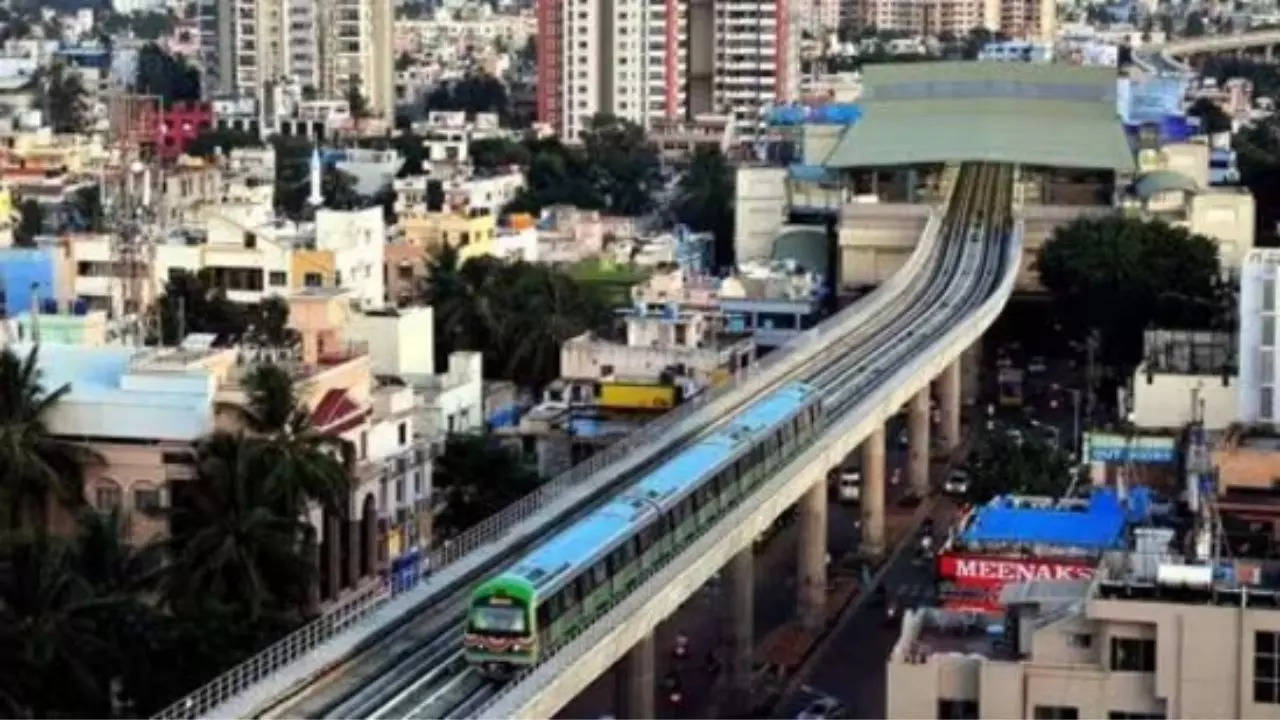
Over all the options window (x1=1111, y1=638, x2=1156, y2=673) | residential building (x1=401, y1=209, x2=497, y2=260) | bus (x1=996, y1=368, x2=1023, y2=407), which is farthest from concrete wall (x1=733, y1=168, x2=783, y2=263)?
window (x1=1111, y1=638, x2=1156, y2=673)

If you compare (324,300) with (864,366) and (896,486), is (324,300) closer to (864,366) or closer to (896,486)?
(864,366)

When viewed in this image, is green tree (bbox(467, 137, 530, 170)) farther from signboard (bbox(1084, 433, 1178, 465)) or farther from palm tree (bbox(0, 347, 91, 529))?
palm tree (bbox(0, 347, 91, 529))

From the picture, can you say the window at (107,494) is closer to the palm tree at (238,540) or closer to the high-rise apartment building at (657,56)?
the palm tree at (238,540)

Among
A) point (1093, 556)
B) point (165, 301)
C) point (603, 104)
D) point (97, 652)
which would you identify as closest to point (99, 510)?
point (97, 652)

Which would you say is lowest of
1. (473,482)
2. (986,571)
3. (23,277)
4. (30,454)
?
(986,571)

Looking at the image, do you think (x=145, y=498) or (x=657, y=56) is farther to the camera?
(x=657, y=56)

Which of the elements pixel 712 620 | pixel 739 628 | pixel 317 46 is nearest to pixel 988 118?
pixel 712 620

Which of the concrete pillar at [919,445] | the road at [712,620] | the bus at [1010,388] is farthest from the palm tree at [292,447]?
the bus at [1010,388]

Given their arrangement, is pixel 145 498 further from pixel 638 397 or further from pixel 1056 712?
pixel 1056 712
